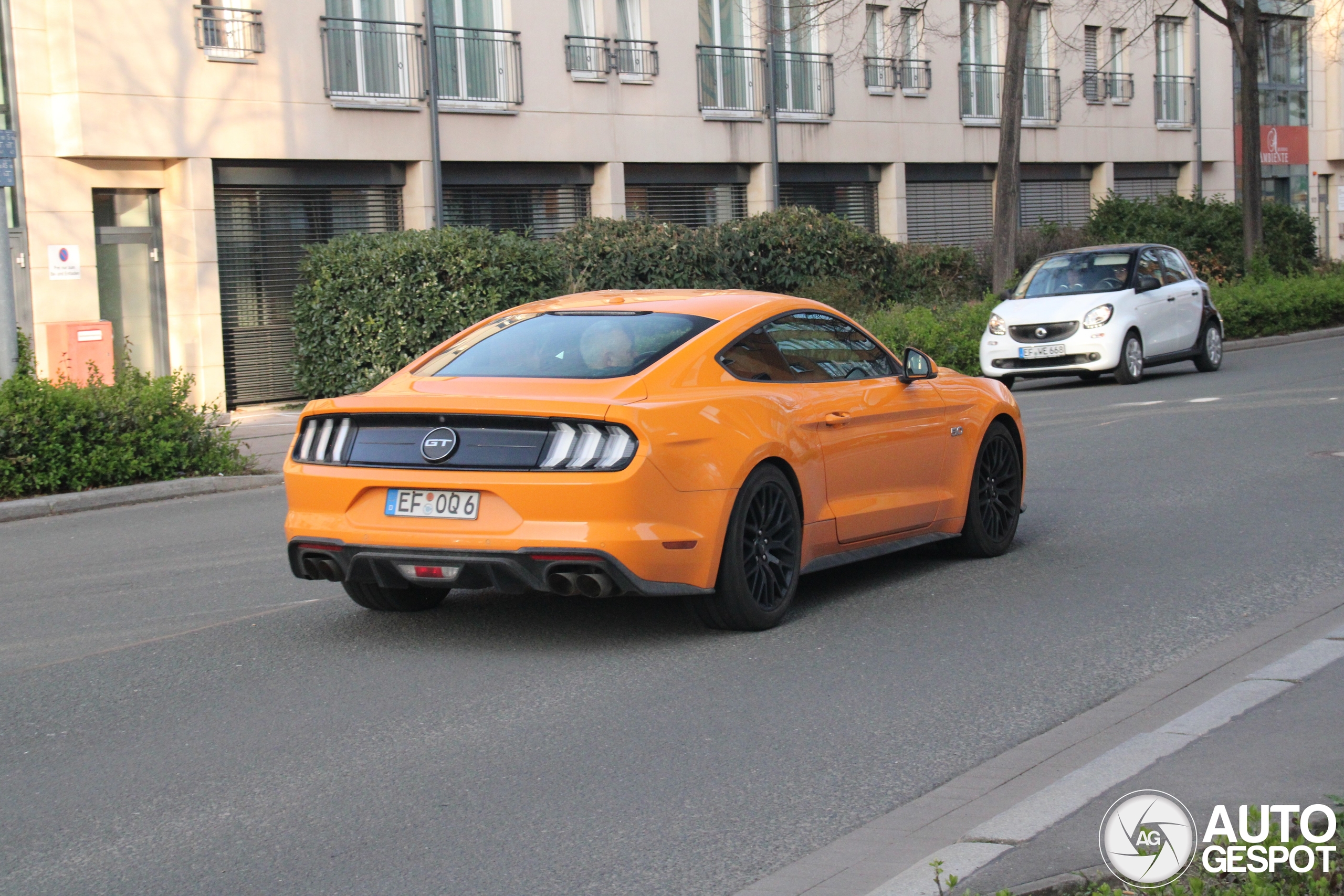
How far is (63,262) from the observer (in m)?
21.3

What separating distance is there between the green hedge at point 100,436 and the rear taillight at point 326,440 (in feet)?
22.3

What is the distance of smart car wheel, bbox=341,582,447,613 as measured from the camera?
25.2 feet

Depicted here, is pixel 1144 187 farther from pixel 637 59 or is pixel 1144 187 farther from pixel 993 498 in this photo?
pixel 993 498

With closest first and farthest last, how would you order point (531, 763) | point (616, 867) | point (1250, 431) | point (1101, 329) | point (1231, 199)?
point (616, 867) → point (531, 763) → point (1250, 431) → point (1101, 329) → point (1231, 199)

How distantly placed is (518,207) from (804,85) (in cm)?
798

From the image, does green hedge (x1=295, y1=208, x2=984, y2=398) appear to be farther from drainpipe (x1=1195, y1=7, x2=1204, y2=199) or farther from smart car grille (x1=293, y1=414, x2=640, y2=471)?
drainpipe (x1=1195, y1=7, x2=1204, y2=199)

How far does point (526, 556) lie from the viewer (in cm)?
654

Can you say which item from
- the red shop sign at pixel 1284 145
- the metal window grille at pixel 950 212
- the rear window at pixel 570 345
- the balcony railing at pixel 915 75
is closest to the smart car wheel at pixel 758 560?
the rear window at pixel 570 345

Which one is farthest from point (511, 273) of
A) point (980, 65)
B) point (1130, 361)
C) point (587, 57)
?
point (980, 65)

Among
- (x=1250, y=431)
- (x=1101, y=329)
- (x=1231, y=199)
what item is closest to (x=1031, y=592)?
(x=1250, y=431)

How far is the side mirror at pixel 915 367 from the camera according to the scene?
8383 millimetres

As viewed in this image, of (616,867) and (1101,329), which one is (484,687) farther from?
(1101,329)

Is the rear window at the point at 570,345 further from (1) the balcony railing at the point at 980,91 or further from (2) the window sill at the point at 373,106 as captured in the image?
(1) the balcony railing at the point at 980,91

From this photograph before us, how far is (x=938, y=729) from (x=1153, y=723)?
2.33 ft
